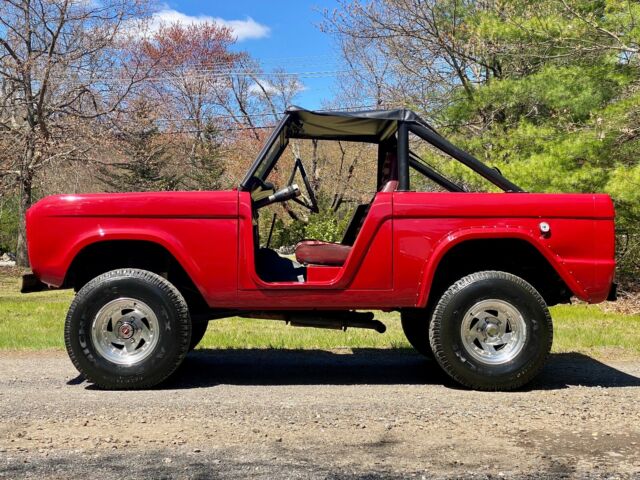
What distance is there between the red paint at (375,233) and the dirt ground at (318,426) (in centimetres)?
84

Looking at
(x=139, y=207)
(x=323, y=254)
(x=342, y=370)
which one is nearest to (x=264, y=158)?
(x=323, y=254)

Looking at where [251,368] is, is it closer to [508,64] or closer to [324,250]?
[324,250]

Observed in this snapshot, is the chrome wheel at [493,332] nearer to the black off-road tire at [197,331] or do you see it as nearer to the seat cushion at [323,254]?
the seat cushion at [323,254]

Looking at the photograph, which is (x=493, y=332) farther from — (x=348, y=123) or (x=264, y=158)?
(x=264, y=158)

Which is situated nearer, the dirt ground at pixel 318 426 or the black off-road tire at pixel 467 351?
the dirt ground at pixel 318 426

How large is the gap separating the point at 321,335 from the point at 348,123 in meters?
3.12

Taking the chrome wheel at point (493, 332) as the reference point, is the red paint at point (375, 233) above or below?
above

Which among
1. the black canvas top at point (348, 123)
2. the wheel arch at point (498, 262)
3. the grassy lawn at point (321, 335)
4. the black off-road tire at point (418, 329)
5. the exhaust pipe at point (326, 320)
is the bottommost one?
the grassy lawn at point (321, 335)

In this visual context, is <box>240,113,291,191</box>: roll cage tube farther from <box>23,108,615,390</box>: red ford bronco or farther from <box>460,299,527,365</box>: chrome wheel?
<box>460,299,527,365</box>: chrome wheel

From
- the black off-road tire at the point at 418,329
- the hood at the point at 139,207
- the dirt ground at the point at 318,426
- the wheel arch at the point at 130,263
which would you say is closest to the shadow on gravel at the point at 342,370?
the dirt ground at the point at 318,426

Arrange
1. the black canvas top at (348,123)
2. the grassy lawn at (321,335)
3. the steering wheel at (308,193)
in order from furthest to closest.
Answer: the grassy lawn at (321,335), the steering wheel at (308,193), the black canvas top at (348,123)

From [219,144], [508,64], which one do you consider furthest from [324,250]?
[219,144]

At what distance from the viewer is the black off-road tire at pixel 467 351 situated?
512cm

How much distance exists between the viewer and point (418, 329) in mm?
6312
